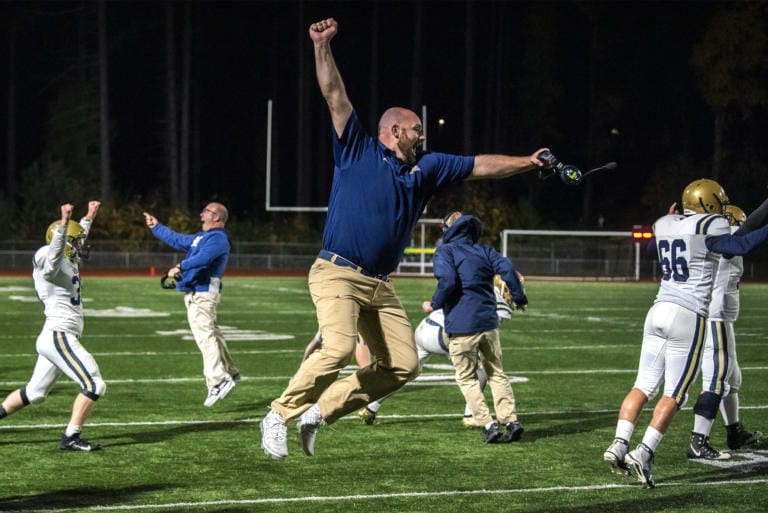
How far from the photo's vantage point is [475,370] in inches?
419

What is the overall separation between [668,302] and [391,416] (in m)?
3.66

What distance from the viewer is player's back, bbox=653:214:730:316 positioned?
27.5 feet

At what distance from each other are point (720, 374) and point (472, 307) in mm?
2135

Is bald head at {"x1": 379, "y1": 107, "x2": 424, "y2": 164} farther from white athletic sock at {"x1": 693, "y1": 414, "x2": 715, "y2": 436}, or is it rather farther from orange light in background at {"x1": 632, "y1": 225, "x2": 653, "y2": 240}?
orange light in background at {"x1": 632, "y1": 225, "x2": 653, "y2": 240}

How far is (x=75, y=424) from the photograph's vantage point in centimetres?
960

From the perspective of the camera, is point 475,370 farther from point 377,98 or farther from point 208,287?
point 377,98

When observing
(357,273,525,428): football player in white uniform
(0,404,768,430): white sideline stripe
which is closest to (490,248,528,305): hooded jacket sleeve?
(357,273,525,428): football player in white uniform

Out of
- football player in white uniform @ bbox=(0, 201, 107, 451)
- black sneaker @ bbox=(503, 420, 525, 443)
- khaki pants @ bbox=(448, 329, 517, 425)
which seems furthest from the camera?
khaki pants @ bbox=(448, 329, 517, 425)

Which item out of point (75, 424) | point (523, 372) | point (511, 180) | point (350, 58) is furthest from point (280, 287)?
point (350, 58)

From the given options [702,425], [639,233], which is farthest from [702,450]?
[639,233]

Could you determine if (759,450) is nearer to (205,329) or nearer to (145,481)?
(145,481)

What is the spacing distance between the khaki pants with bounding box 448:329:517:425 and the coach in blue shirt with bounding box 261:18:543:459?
10.5 feet

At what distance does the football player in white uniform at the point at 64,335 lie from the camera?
9562mm

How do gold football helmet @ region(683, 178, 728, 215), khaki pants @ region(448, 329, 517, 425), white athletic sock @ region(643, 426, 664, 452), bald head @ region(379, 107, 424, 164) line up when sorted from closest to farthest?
bald head @ region(379, 107, 424, 164), white athletic sock @ region(643, 426, 664, 452), gold football helmet @ region(683, 178, 728, 215), khaki pants @ region(448, 329, 517, 425)
